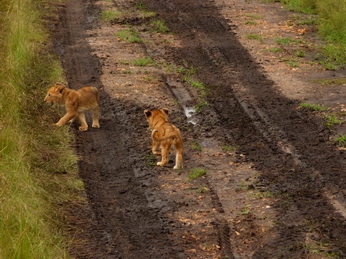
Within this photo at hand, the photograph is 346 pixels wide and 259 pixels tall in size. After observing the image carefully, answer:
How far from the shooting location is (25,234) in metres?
7.53

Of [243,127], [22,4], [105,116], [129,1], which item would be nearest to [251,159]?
[243,127]

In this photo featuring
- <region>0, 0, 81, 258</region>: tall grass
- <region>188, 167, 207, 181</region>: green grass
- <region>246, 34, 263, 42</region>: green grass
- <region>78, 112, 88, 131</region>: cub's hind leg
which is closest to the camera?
<region>0, 0, 81, 258</region>: tall grass

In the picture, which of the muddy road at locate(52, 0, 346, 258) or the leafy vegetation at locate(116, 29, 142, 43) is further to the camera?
the leafy vegetation at locate(116, 29, 142, 43)

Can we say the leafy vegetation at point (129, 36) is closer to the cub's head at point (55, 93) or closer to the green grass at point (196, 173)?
the cub's head at point (55, 93)

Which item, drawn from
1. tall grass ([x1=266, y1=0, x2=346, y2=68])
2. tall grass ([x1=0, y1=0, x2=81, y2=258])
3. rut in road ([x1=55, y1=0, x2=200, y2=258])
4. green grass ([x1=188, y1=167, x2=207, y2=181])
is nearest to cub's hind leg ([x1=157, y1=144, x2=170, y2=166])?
rut in road ([x1=55, y1=0, x2=200, y2=258])

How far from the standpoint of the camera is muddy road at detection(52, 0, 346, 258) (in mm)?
8875

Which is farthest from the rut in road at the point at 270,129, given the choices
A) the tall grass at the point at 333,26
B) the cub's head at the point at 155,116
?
the tall grass at the point at 333,26

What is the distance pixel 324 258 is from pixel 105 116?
6.25m

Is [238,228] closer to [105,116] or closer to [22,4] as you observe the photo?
[105,116]

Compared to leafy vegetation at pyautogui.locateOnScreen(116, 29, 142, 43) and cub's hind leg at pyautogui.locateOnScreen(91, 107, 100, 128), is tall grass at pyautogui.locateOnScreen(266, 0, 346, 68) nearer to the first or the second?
leafy vegetation at pyautogui.locateOnScreen(116, 29, 142, 43)

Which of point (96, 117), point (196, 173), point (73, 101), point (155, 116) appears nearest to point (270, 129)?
point (155, 116)

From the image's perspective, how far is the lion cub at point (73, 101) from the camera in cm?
1260

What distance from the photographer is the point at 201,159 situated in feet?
37.5

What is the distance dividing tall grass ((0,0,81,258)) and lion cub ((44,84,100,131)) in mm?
308
